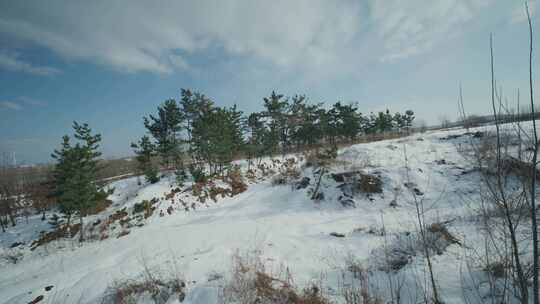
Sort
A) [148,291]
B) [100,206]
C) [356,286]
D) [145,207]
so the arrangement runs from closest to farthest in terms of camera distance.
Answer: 1. [356,286]
2. [148,291]
3. [145,207]
4. [100,206]

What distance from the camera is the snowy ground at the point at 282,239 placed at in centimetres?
407

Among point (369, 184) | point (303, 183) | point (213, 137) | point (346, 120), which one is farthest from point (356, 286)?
point (346, 120)

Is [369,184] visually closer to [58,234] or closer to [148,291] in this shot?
[148,291]

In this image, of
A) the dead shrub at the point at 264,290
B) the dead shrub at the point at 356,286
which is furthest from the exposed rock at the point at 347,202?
the dead shrub at the point at 264,290

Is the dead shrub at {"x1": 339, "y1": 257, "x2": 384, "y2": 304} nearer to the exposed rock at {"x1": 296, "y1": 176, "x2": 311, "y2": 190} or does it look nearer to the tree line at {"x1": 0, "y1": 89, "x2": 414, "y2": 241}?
the exposed rock at {"x1": 296, "y1": 176, "x2": 311, "y2": 190}

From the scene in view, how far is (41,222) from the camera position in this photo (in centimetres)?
1348

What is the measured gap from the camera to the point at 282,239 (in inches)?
238

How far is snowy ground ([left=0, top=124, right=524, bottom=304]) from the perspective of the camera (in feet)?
13.4

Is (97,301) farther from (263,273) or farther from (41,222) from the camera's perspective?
(41,222)

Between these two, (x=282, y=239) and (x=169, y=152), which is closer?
(x=282, y=239)

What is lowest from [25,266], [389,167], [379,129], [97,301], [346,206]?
[25,266]

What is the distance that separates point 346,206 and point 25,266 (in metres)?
14.1

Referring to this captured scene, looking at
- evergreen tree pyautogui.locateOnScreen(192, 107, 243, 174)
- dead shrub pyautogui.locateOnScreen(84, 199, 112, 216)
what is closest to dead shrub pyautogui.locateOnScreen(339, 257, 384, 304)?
evergreen tree pyautogui.locateOnScreen(192, 107, 243, 174)

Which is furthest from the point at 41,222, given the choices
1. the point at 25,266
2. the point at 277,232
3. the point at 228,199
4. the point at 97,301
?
the point at 277,232
